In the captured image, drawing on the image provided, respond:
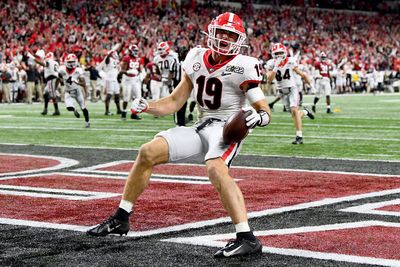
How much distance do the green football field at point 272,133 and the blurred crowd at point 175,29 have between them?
409cm

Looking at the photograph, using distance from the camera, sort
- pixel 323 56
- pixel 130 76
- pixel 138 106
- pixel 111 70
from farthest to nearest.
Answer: pixel 323 56 → pixel 111 70 → pixel 130 76 → pixel 138 106

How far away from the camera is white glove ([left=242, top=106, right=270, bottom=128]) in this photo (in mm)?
4863

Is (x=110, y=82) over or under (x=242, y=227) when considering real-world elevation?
over

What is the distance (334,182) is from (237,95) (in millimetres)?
3051

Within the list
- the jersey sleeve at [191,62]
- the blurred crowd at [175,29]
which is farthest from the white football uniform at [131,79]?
the jersey sleeve at [191,62]

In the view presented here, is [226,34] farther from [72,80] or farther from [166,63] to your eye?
[166,63]

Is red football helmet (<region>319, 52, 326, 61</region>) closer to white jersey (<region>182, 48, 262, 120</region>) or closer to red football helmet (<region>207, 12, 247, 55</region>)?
white jersey (<region>182, 48, 262, 120</region>)

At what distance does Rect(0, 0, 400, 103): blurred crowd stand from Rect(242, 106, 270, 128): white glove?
620 inches

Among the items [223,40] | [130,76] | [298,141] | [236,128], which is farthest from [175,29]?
[236,128]

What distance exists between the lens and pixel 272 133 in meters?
14.9

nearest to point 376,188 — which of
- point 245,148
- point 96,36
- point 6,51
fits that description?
point 245,148

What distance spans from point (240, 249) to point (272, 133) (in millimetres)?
10251

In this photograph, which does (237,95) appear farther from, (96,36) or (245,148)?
(96,36)

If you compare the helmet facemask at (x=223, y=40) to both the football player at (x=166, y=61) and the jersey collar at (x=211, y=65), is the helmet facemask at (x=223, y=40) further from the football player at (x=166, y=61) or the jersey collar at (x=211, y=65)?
the football player at (x=166, y=61)
